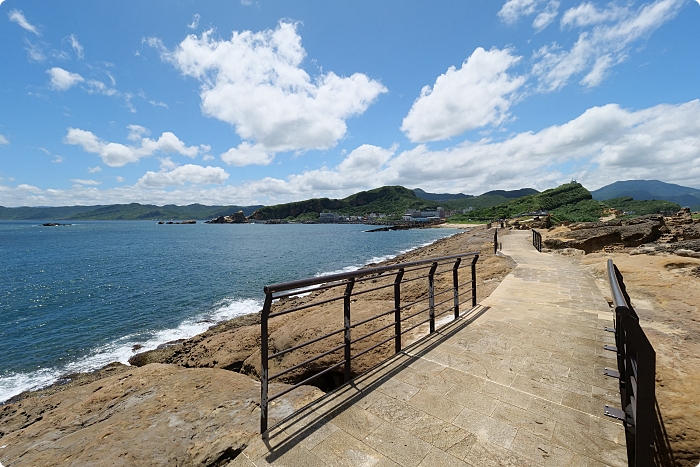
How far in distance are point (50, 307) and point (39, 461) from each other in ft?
63.0

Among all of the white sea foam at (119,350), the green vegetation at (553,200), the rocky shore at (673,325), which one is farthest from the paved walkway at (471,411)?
the green vegetation at (553,200)

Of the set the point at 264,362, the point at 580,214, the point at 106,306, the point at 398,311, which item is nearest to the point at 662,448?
the point at 398,311

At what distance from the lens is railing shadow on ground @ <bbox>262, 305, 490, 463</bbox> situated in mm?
2838

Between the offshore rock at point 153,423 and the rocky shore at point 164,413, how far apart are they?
1 cm

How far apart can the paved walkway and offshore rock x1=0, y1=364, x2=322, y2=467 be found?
61 centimetres

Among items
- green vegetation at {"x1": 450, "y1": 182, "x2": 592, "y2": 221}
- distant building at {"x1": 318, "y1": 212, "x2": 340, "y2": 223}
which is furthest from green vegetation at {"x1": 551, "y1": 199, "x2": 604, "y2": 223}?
distant building at {"x1": 318, "y1": 212, "x2": 340, "y2": 223}

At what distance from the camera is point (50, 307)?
17.8 metres

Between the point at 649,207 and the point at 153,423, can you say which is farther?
the point at 649,207

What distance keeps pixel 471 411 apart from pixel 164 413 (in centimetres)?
424

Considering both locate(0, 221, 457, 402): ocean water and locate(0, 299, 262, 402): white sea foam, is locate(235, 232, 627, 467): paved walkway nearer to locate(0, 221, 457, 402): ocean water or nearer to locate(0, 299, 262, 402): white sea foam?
locate(0, 299, 262, 402): white sea foam

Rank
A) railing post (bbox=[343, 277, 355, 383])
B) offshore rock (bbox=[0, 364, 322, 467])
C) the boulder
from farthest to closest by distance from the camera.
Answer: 1. the boulder
2. railing post (bbox=[343, 277, 355, 383])
3. offshore rock (bbox=[0, 364, 322, 467])

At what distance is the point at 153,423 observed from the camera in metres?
4.14

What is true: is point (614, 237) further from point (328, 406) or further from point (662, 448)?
point (328, 406)

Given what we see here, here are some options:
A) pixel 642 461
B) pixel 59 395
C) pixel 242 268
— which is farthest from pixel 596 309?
pixel 242 268
